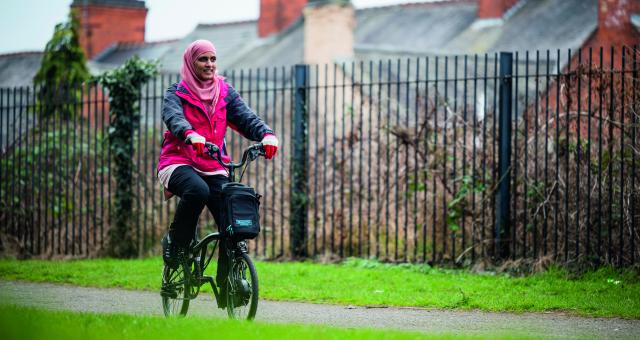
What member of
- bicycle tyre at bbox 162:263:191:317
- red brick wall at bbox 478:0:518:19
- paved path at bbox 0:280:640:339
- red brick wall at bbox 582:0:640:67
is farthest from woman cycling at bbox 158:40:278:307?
red brick wall at bbox 478:0:518:19

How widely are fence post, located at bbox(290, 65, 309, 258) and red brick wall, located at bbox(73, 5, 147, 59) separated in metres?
35.5

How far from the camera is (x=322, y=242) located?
11.9 metres

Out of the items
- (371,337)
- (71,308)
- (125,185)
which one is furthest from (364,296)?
(125,185)

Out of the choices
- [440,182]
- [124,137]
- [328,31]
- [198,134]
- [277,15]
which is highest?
[277,15]

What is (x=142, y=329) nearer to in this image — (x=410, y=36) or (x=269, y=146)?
(x=269, y=146)

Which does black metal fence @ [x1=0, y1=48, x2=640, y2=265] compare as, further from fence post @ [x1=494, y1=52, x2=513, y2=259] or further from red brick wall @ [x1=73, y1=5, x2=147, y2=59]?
red brick wall @ [x1=73, y1=5, x2=147, y2=59]

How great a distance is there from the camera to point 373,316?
741cm

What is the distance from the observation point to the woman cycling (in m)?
6.34

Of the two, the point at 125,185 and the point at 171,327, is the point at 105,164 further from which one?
the point at 171,327

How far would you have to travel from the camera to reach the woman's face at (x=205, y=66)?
21.9ft

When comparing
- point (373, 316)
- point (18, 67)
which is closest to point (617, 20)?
point (373, 316)

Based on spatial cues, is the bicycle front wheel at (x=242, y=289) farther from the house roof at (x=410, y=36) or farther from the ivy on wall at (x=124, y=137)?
the house roof at (x=410, y=36)

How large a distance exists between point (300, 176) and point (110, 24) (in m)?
37.7

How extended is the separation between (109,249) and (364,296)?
17.0 feet
